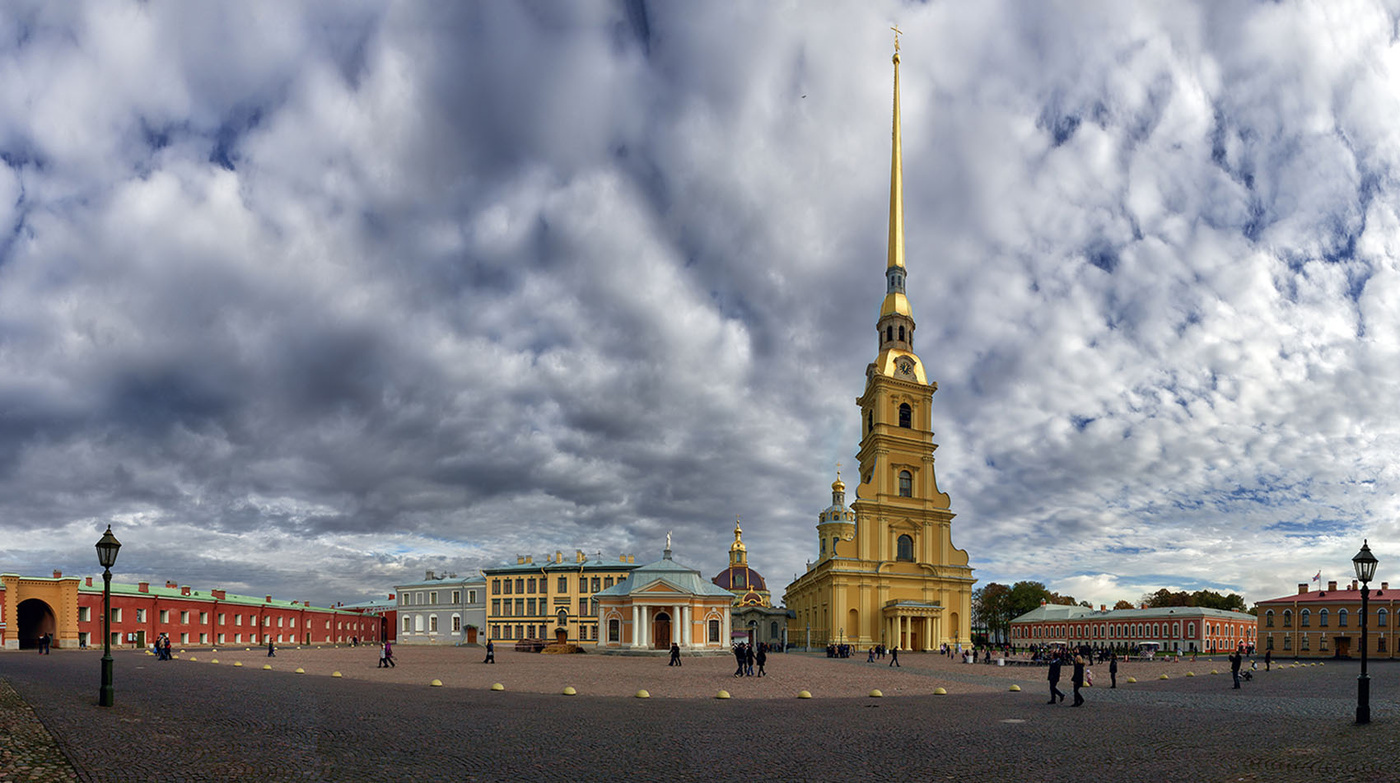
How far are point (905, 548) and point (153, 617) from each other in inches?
2734

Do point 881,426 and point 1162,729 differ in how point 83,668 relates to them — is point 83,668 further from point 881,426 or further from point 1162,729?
point 881,426

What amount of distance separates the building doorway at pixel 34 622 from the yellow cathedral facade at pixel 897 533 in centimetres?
6343

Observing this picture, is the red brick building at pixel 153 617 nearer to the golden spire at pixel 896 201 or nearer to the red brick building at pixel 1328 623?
the golden spire at pixel 896 201

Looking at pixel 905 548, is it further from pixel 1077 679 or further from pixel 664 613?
pixel 1077 679

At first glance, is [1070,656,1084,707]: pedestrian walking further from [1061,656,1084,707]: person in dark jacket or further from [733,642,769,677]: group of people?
[733,642,769,677]: group of people

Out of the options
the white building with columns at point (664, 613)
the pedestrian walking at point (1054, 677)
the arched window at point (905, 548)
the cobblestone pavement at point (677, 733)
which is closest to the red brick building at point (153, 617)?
the white building with columns at point (664, 613)

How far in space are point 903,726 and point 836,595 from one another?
56424 mm

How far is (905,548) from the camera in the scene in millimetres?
78812

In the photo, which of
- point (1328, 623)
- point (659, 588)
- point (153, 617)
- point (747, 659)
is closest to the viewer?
point (747, 659)

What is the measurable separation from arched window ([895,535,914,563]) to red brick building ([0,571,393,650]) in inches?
2208

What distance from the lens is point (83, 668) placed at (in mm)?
36938

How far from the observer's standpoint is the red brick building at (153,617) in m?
69.6

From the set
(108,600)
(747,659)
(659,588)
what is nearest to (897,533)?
(659,588)

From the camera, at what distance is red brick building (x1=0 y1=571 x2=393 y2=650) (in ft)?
228
